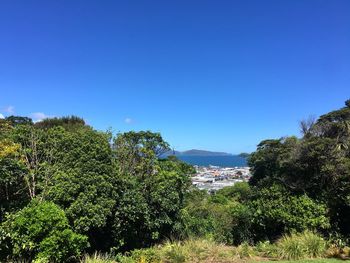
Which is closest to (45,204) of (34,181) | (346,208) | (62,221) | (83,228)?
(62,221)

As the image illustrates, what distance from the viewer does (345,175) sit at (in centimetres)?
1409

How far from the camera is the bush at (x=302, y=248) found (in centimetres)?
1075

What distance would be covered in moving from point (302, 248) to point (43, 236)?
6914 millimetres

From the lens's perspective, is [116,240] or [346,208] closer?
[116,240]

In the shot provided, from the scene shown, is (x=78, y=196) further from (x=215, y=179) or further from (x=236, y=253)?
(x=215, y=179)

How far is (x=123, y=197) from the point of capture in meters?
11.9

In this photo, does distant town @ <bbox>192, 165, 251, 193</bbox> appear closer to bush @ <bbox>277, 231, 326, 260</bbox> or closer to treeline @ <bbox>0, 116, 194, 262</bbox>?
treeline @ <bbox>0, 116, 194, 262</bbox>

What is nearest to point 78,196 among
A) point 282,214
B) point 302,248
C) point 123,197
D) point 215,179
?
point 123,197

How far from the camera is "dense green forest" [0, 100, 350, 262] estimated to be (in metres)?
9.72

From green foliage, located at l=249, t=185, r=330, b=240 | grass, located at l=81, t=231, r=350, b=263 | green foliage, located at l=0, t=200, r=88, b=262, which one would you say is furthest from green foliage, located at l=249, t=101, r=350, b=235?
green foliage, located at l=0, t=200, r=88, b=262

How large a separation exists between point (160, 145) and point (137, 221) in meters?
4.51

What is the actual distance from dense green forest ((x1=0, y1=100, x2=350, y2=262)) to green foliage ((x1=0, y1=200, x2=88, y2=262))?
0.08ft

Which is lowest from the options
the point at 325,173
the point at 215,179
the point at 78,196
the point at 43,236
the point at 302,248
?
the point at 215,179

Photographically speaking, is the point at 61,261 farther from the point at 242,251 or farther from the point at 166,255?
the point at 242,251
